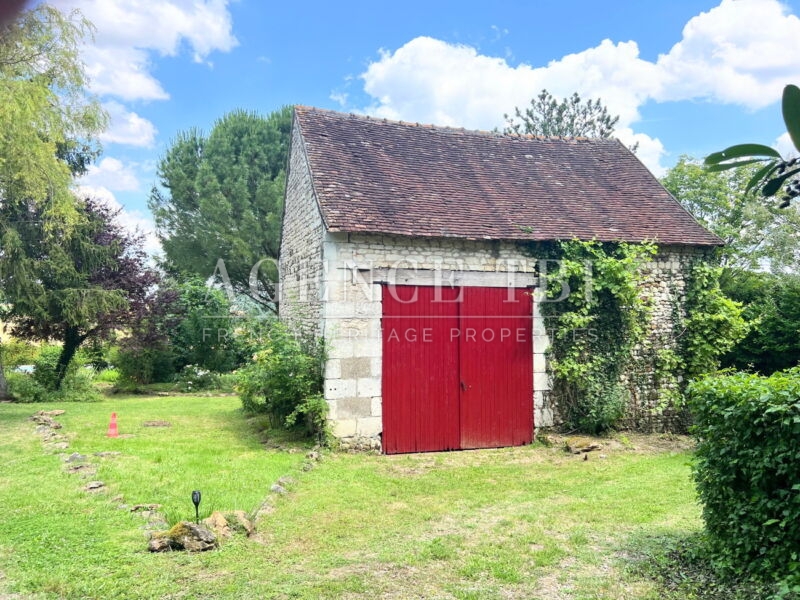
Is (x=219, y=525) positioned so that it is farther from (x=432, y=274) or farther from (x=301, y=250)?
(x=301, y=250)

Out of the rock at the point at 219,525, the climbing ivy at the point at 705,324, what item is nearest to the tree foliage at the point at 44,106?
the rock at the point at 219,525

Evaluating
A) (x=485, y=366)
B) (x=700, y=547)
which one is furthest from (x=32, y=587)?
(x=485, y=366)

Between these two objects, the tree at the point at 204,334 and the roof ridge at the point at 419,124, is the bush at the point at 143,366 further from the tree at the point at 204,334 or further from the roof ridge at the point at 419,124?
the roof ridge at the point at 419,124

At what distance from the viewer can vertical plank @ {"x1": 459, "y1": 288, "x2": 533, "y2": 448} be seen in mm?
9219

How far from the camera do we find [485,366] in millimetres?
9320

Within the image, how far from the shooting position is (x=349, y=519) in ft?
18.4

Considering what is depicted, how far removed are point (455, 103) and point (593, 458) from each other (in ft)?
55.1

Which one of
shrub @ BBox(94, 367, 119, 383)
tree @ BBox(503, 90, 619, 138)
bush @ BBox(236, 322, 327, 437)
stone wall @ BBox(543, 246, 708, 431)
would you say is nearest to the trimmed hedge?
bush @ BBox(236, 322, 327, 437)

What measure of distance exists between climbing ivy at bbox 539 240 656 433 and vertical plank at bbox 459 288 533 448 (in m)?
0.47

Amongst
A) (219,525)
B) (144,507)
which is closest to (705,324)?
(219,525)

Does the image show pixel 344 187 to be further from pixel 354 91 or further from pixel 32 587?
pixel 354 91

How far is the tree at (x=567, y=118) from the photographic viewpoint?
93.2 ft

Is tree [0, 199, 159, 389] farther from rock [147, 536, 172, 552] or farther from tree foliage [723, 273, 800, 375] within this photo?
tree foliage [723, 273, 800, 375]

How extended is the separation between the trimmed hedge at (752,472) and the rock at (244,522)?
147 inches
